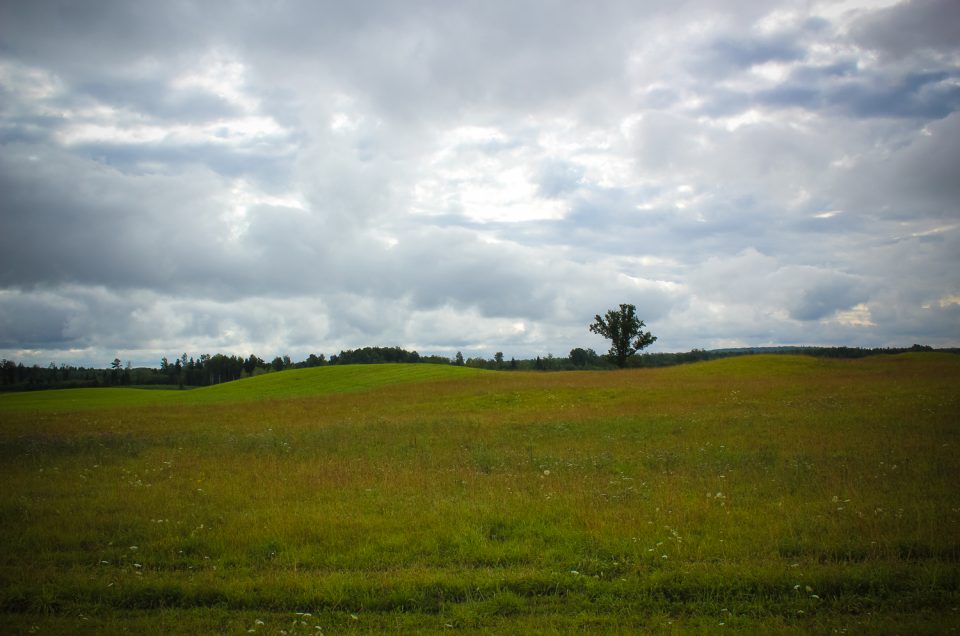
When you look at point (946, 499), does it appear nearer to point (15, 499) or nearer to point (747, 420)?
point (747, 420)

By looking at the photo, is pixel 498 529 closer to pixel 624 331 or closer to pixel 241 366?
pixel 624 331

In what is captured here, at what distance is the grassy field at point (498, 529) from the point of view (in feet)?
23.6

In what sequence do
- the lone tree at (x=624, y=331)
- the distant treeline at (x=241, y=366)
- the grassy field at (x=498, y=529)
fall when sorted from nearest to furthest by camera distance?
the grassy field at (x=498, y=529) < the lone tree at (x=624, y=331) < the distant treeline at (x=241, y=366)

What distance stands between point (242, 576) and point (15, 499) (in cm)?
867

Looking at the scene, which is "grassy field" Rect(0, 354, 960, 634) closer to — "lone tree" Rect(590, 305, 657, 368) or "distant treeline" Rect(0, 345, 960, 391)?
"lone tree" Rect(590, 305, 657, 368)

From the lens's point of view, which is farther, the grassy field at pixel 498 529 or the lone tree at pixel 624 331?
the lone tree at pixel 624 331

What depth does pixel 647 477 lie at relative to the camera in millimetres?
14359

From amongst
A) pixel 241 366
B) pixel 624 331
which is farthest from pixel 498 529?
pixel 241 366

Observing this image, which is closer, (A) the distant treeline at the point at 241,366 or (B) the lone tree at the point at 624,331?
(B) the lone tree at the point at 624,331

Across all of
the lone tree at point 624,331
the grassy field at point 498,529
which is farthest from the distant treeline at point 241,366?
the grassy field at point 498,529

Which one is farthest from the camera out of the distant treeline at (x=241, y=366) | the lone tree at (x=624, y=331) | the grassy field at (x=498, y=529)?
the distant treeline at (x=241, y=366)

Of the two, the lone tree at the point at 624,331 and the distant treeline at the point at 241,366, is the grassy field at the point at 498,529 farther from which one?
the distant treeline at the point at 241,366

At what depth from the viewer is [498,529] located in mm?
10297

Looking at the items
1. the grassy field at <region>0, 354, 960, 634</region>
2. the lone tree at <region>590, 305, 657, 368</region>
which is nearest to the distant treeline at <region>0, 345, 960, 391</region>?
the lone tree at <region>590, 305, 657, 368</region>
